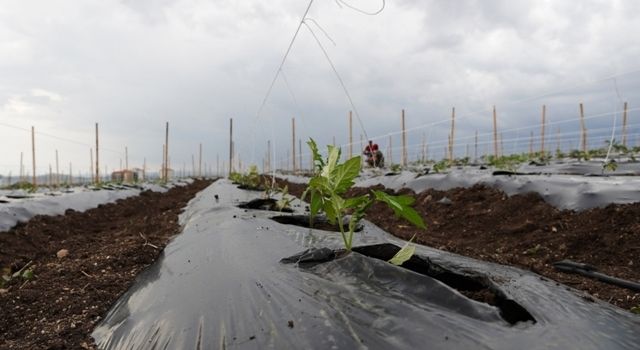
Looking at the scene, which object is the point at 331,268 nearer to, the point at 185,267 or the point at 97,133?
the point at 185,267

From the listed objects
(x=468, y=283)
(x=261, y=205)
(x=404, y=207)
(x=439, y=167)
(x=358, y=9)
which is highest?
(x=358, y=9)

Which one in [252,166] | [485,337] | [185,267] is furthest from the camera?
[252,166]

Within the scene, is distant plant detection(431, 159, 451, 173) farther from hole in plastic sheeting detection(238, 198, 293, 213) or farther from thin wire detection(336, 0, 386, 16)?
thin wire detection(336, 0, 386, 16)

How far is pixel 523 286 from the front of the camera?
175 centimetres

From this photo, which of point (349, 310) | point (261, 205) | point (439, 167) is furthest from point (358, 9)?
point (439, 167)

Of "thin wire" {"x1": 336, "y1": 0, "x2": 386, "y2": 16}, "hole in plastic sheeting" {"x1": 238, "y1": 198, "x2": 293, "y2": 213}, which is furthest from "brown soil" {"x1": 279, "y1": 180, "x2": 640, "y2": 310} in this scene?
"thin wire" {"x1": 336, "y1": 0, "x2": 386, "y2": 16}

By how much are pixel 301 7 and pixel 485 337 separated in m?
2.61

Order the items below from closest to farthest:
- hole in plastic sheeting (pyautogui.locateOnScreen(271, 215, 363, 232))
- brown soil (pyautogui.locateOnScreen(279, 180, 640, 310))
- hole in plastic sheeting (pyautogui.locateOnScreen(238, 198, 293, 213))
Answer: brown soil (pyautogui.locateOnScreen(279, 180, 640, 310)), hole in plastic sheeting (pyautogui.locateOnScreen(271, 215, 363, 232)), hole in plastic sheeting (pyautogui.locateOnScreen(238, 198, 293, 213))

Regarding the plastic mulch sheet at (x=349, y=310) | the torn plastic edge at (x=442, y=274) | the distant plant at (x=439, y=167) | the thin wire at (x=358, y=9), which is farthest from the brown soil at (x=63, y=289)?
the distant plant at (x=439, y=167)

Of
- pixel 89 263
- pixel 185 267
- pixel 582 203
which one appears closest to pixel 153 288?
pixel 185 267

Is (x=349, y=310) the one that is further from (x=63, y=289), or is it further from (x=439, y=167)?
(x=439, y=167)

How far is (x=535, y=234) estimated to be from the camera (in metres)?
4.16

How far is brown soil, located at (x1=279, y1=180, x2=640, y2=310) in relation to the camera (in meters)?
2.94

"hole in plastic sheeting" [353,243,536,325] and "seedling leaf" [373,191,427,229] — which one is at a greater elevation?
"seedling leaf" [373,191,427,229]
